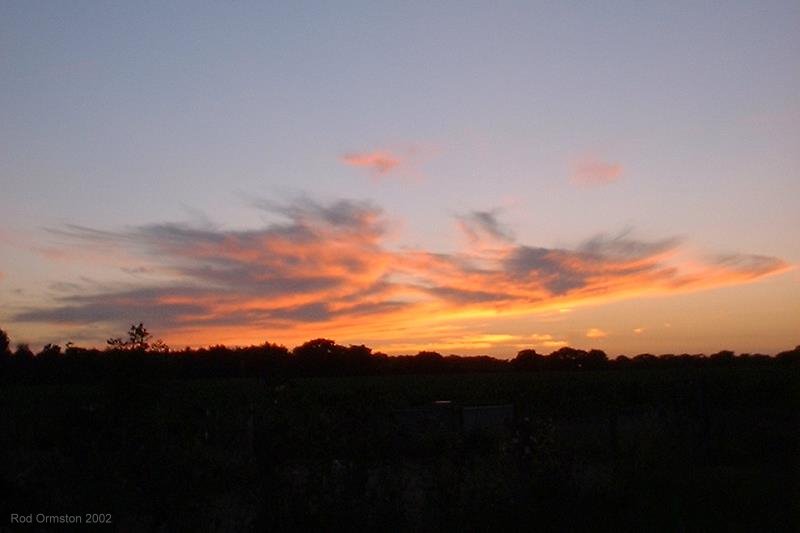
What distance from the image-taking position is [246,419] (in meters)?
10.3

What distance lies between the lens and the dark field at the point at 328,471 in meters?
7.73

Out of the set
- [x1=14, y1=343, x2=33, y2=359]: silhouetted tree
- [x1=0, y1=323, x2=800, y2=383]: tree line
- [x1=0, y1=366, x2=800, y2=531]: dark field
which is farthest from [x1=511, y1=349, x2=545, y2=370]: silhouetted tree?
[x1=0, y1=366, x2=800, y2=531]: dark field

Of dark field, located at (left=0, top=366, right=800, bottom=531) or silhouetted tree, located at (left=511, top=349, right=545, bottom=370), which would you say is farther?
silhouetted tree, located at (left=511, top=349, right=545, bottom=370)

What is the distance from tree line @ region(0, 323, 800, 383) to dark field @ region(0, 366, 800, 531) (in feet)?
0.98

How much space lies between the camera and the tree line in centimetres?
880

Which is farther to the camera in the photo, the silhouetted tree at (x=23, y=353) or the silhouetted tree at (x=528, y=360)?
the silhouetted tree at (x=528, y=360)

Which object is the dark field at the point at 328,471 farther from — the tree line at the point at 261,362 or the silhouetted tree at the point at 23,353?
the silhouetted tree at the point at 23,353

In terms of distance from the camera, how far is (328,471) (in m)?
10.1

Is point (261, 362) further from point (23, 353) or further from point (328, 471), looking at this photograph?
point (328, 471)

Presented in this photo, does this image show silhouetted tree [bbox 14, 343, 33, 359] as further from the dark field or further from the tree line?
the dark field

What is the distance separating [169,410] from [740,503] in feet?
31.8

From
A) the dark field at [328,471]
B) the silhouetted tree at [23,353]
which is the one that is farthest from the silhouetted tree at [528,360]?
the dark field at [328,471]

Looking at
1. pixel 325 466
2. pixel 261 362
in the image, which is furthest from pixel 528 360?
pixel 325 466

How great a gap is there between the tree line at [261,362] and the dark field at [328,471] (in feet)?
0.98
